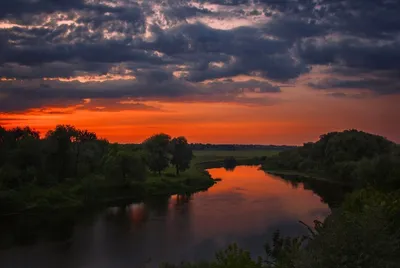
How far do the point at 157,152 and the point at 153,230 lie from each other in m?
37.3

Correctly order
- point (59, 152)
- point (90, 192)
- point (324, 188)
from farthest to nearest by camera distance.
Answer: point (324, 188) → point (59, 152) → point (90, 192)

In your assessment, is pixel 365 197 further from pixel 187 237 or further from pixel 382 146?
pixel 382 146

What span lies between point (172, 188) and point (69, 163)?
16.2m

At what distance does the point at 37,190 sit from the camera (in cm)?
5697

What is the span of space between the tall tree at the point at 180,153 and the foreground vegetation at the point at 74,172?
21cm

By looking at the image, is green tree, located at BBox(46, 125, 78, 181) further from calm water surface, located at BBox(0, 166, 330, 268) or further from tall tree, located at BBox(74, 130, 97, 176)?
calm water surface, located at BBox(0, 166, 330, 268)

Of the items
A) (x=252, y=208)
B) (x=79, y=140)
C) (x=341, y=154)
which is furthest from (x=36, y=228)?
(x=341, y=154)

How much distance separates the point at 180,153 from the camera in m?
82.8

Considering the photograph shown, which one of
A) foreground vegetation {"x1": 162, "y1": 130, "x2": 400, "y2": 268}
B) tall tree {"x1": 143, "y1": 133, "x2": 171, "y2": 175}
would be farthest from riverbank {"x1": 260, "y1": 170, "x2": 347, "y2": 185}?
foreground vegetation {"x1": 162, "y1": 130, "x2": 400, "y2": 268}

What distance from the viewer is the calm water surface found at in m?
33.5

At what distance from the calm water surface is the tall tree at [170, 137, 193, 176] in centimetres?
1935

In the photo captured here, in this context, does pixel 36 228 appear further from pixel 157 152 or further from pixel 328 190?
pixel 328 190

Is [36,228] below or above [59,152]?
below

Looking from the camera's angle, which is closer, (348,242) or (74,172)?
(348,242)
